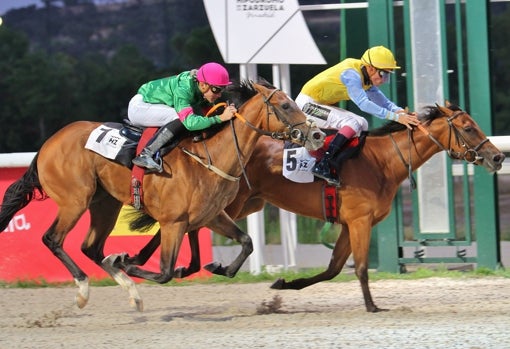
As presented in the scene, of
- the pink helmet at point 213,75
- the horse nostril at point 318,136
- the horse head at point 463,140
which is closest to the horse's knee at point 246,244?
the horse nostril at point 318,136

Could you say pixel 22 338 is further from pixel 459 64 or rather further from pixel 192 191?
pixel 459 64

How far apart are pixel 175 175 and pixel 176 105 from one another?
0.49 metres

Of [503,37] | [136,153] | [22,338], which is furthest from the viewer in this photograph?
[503,37]

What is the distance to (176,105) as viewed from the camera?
322 inches

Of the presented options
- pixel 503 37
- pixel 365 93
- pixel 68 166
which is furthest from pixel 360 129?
pixel 503 37

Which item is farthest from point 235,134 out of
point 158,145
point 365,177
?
point 365,177

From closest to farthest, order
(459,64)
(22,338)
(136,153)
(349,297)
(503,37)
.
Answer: (22,338)
(136,153)
(349,297)
(459,64)
(503,37)

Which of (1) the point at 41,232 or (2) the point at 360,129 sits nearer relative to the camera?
(2) the point at 360,129

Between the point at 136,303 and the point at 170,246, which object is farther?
the point at 136,303

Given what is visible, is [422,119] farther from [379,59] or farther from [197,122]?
[197,122]

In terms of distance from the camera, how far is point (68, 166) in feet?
27.8

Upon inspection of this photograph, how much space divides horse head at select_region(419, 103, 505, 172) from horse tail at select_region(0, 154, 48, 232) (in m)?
2.94

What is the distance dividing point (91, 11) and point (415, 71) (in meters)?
6.03

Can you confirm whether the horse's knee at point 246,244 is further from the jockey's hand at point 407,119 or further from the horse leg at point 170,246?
the jockey's hand at point 407,119
